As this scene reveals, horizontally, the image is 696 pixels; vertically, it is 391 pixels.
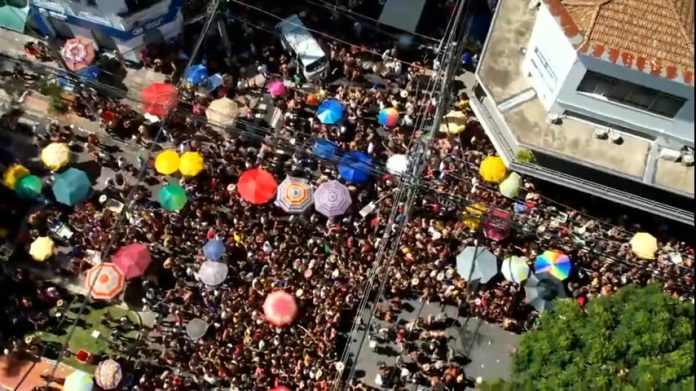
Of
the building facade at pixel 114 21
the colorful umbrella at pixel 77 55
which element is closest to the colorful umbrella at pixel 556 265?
the building facade at pixel 114 21

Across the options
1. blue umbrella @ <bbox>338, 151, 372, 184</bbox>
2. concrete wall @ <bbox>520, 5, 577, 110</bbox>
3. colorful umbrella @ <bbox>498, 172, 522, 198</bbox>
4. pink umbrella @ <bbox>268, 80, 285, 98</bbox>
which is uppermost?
concrete wall @ <bbox>520, 5, 577, 110</bbox>

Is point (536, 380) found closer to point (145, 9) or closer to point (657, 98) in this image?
point (657, 98)

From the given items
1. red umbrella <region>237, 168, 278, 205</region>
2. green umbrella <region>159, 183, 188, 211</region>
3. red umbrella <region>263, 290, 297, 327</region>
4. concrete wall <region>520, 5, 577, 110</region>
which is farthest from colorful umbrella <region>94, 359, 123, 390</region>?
concrete wall <region>520, 5, 577, 110</region>

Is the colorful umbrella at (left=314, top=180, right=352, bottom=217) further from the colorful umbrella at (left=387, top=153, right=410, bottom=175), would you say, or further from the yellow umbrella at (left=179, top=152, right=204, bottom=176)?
the yellow umbrella at (left=179, top=152, right=204, bottom=176)

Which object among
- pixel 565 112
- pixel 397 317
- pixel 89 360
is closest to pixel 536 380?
pixel 397 317

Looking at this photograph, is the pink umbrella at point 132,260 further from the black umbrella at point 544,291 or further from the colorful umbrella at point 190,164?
the black umbrella at point 544,291

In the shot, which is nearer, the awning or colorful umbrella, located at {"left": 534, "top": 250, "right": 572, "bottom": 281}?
colorful umbrella, located at {"left": 534, "top": 250, "right": 572, "bottom": 281}
